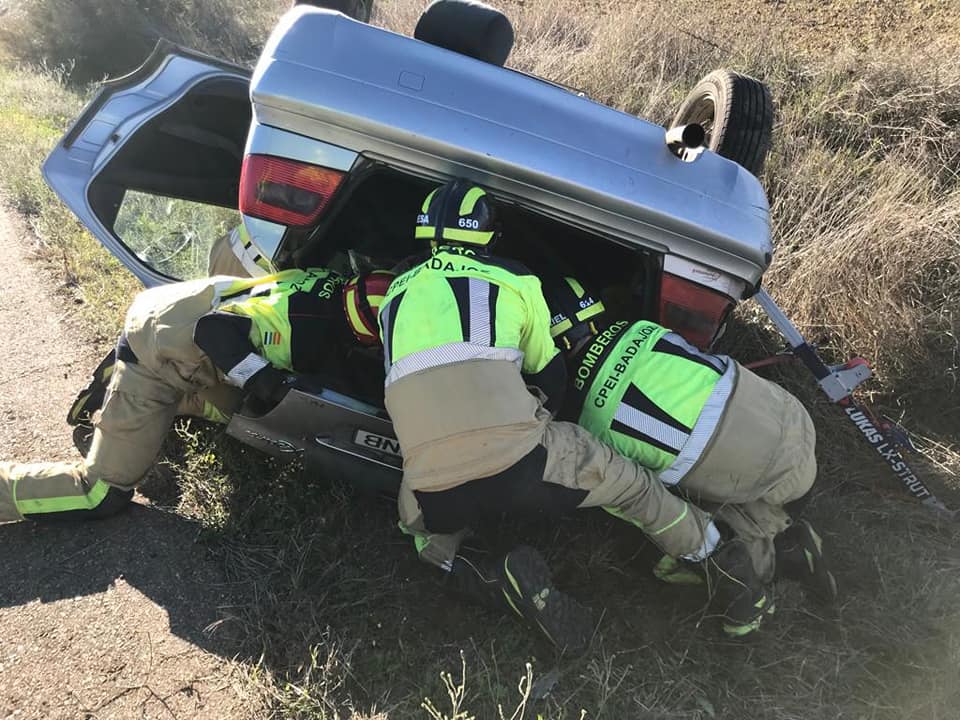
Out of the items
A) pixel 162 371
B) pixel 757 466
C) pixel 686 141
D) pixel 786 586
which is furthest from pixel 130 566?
pixel 686 141

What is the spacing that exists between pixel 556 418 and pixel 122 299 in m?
3.07

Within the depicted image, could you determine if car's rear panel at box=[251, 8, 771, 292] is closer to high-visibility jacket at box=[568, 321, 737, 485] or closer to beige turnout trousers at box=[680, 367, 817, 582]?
high-visibility jacket at box=[568, 321, 737, 485]

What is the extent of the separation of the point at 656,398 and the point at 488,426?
699 mm

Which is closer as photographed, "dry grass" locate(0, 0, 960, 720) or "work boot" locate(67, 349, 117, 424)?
"dry grass" locate(0, 0, 960, 720)

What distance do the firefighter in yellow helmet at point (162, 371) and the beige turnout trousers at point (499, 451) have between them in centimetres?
59

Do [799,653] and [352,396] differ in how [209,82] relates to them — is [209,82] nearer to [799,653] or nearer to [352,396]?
[352,396]

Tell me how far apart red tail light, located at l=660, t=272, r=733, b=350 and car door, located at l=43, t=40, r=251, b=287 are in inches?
92.6

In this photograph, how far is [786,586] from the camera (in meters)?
2.61

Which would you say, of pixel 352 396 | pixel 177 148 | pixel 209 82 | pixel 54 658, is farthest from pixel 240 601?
pixel 177 148

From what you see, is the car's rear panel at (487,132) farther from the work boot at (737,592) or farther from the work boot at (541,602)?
the work boot at (541,602)

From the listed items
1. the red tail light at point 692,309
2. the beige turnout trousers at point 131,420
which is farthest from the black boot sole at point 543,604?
the beige turnout trousers at point 131,420

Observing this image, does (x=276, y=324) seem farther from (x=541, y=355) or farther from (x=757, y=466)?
(x=757, y=466)

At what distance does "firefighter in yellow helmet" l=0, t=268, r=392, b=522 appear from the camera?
2572 millimetres

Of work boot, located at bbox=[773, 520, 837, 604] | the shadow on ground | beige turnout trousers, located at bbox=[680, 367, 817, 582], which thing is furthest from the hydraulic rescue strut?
the shadow on ground
